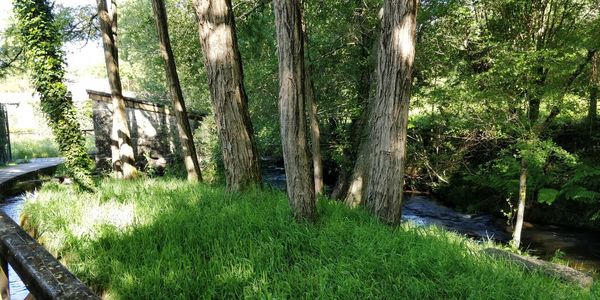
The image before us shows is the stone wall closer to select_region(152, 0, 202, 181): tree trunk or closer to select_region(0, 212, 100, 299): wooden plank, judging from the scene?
select_region(152, 0, 202, 181): tree trunk

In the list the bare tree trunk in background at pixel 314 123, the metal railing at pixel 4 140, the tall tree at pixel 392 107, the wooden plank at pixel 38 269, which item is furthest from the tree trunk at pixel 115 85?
the wooden plank at pixel 38 269

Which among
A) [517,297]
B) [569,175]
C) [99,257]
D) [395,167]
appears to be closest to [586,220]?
[569,175]

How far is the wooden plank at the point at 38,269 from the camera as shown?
1.41 meters

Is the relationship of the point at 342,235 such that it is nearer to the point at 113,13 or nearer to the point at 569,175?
the point at 569,175

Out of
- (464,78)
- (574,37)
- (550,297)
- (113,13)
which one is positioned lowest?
(550,297)

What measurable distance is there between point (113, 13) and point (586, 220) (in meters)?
14.5

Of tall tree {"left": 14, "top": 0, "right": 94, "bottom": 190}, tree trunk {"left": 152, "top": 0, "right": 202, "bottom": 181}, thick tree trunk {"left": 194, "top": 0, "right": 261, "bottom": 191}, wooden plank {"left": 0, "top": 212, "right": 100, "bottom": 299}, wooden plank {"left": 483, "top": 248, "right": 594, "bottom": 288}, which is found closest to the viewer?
wooden plank {"left": 0, "top": 212, "right": 100, "bottom": 299}

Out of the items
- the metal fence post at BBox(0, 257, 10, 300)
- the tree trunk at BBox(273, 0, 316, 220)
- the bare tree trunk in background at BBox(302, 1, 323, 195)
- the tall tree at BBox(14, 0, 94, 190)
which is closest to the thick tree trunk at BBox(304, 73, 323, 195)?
the bare tree trunk in background at BBox(302, 1, 323, 195)

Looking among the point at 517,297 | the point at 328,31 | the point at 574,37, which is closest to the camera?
the point at 517,297

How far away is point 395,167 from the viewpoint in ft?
16.5

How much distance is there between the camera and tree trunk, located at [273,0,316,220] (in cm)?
437

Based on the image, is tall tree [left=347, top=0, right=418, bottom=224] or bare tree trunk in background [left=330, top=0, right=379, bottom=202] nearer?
tall tree [left=347, top=0, right=418, bottom=224]

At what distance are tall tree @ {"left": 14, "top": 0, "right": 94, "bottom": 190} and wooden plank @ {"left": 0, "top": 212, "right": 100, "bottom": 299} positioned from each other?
6.25 m

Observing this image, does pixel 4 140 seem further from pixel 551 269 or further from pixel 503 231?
pixel 551 269
